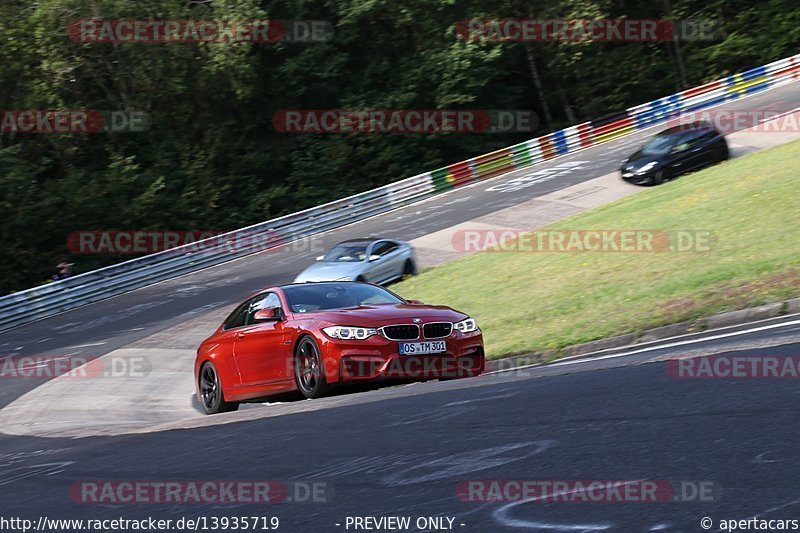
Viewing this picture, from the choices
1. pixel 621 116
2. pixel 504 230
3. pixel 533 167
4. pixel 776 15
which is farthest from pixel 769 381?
pixel 776 15

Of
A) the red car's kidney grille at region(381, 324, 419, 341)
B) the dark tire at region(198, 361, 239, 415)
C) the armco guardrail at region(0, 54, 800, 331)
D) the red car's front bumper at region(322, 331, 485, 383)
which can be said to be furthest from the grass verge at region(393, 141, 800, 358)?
the armco guardrail at region(0, 54, 800, 331)

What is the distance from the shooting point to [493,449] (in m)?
6.67

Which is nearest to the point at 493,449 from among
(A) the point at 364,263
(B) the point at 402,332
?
(B) the point at 402,332

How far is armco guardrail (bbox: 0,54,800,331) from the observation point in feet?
96.7

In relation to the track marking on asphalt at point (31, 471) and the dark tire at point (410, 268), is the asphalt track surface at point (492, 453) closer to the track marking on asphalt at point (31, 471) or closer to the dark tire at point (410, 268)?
the track marking on asphalt at point (31, 471)

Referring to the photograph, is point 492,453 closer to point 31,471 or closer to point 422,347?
point 31,471

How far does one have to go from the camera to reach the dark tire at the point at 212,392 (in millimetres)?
12859

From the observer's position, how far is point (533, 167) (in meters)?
42.6

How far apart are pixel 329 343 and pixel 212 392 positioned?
111 inches

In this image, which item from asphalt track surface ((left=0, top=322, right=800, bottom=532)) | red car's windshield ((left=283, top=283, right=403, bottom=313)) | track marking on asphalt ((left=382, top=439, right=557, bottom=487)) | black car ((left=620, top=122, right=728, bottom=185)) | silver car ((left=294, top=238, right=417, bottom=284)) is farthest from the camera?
black car ((left=620, top=122, right=728, bottom=185))

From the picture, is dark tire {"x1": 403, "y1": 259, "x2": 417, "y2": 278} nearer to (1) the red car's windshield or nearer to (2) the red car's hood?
(1) the red car's windshield

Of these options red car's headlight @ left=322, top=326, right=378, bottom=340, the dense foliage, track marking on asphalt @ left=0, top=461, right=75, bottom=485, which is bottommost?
track marking on asphalt @ left=0, top=461, right=75, bottom=485

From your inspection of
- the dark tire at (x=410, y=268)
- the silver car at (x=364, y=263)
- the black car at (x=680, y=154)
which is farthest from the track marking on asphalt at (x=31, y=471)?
the black car at (x=680, y=154)

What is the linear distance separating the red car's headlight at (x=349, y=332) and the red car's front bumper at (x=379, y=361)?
0.05m
